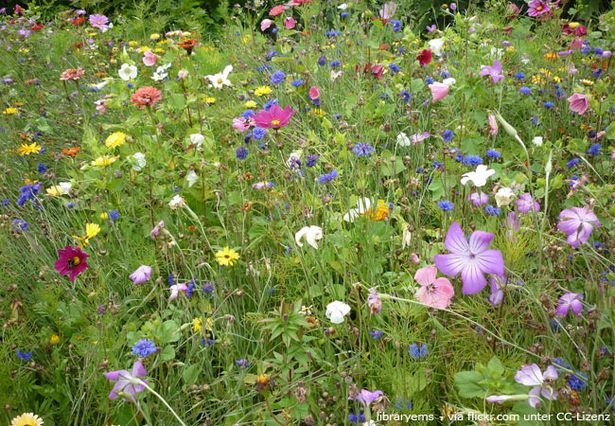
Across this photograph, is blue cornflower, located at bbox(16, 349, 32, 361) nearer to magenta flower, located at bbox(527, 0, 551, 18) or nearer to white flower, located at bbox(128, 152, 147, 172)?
white flower, located at bbox(128, 152, 147, 172)

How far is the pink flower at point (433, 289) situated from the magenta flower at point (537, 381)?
0.72 ft

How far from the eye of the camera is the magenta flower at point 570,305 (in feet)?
3.93

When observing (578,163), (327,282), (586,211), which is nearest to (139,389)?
(327,282)

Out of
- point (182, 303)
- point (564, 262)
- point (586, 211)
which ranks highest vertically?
point (586, 211)

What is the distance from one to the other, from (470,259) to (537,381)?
0.25 meters

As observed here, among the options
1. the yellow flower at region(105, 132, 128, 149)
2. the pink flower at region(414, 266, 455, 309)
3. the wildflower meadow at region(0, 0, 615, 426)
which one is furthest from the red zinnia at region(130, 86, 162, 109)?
the pink flower at region(414, 266, 455, 309)

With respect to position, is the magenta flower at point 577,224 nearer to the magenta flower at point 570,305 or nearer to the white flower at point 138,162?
the magenta flower at point 570,305

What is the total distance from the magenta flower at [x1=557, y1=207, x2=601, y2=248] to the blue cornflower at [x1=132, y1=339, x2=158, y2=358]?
3.03ft

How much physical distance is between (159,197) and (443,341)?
1.08 m

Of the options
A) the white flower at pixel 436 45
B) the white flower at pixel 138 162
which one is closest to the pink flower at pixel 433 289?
the white flower at pixel 138 162

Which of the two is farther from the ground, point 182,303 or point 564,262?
point 564,262

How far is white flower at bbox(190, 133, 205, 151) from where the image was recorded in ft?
6.23

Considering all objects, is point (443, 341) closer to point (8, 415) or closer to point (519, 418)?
point (519, 418)

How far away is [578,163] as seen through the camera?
1843 mm
